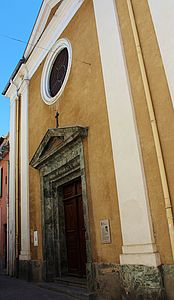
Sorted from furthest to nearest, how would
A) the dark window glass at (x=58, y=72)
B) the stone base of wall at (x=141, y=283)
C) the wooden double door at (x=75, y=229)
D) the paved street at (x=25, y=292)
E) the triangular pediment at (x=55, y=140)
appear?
the dark window glass at (x=58, y=72) → the wooden double door at (x=75, y=229) → the triangular pediment at (x=55, y=140) → the paved street at (x=25, y=292) → the stone base of wall at (x=141, y=283)

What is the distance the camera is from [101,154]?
5273mm

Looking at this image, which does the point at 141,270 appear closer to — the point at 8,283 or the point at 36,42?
the point at 8,283

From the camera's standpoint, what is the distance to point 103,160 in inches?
205

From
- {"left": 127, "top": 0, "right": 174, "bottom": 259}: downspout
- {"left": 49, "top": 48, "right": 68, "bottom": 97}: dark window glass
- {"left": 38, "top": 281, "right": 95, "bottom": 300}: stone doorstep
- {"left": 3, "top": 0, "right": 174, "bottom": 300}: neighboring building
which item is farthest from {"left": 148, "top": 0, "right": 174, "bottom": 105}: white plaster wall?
{"left": 38, "top": 281, "right": 95, "bottom": 300}: stone doorstep

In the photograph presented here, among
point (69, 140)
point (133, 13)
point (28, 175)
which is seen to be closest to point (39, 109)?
point (28, 175)

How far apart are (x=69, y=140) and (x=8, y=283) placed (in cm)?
437

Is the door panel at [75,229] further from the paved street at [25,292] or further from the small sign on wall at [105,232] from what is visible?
the small sign on wall at [105,232]

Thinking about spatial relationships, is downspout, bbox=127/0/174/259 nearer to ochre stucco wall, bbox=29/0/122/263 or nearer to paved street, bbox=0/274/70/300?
ochre stucco wall, bbox=29/0/122/263

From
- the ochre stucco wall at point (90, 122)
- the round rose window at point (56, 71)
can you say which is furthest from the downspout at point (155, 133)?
the round rose window at point (56, 71)

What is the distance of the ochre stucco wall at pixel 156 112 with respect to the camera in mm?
3910

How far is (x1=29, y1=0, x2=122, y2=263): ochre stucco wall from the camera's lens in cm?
493

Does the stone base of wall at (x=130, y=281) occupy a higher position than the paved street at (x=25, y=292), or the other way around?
the stone base of wall at (x=130, y=281)

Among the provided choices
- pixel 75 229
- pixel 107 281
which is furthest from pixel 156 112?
pixel 75 229

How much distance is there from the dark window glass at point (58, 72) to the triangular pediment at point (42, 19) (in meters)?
1.46
